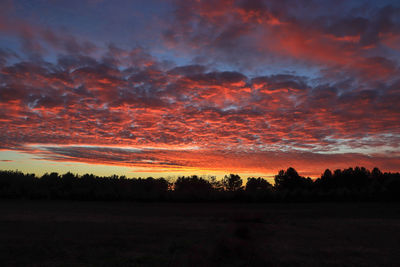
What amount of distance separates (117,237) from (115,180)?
71.9 m

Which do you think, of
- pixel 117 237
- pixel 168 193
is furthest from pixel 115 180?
pixel 117 237

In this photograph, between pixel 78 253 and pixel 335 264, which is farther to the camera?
pixel 78 253

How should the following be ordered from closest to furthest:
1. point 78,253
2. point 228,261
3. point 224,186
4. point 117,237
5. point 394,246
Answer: point 228,261 < point 78,253 < point 394,246 < point 117,237 < point 224,186

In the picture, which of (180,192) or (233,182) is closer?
(180,192)

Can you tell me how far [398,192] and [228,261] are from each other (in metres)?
61.5

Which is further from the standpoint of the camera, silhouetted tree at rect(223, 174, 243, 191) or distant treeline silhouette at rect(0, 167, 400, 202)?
silhouetted tree at rect(223, 174, 243, 191)

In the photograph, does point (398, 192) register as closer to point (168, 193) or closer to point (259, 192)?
point (259, 192)

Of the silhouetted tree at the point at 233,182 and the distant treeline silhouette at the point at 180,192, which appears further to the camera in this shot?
the silhouetted tree at the point at 233,182

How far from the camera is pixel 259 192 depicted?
61438 mm

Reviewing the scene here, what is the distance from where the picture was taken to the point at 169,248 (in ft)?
43.8

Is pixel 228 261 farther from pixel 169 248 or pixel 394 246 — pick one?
pixel 394 246

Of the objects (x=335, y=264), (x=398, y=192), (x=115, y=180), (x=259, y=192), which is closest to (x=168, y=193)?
(x=259, y=192)

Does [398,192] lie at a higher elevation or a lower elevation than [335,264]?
higher

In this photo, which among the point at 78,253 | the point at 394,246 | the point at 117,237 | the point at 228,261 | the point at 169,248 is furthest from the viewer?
the point at 117,237
